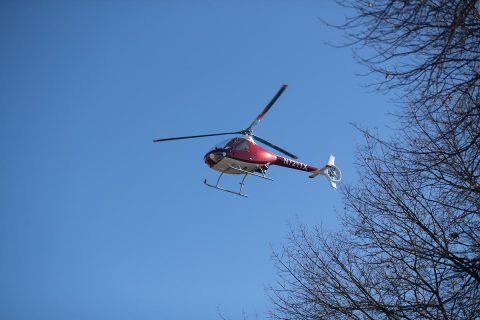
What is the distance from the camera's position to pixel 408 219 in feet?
18.2

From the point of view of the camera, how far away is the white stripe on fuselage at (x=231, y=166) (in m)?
14.8

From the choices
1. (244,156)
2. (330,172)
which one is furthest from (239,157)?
(330,172)

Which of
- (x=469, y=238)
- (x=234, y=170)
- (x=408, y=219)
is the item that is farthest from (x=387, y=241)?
(x=234, y=170)

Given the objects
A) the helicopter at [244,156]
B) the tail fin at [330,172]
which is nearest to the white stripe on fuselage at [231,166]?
the helicopter at [244,156]

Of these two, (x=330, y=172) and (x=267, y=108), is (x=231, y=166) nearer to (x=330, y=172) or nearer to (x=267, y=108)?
(x=267, y=108)

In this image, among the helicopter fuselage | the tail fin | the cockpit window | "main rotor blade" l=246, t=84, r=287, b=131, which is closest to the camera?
"main rotor blade" l=246, t=84, r=287, b=131

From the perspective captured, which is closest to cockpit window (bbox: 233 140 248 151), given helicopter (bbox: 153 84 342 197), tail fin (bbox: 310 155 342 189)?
helicopter (bbox: 153 84 342 197)

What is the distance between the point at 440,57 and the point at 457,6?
0.34 m

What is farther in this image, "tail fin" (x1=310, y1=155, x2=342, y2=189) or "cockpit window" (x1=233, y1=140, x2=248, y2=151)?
"tail fin" (x1=310, y1=155, x2=342, y2=189)

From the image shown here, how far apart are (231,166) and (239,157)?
1.36 feet

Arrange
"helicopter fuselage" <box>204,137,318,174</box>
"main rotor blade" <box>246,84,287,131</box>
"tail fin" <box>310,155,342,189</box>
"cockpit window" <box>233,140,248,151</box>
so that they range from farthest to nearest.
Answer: "tail fin" <box>310,155,342,189</box>
"cockpit window" <box>233,140,248,151</box>
"helicopter fuselage" <box>204,137,318,174</box>
"main rotor blade" <box>246,84,287,131</box>

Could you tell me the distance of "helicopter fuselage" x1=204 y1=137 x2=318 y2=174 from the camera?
14750 millimetres

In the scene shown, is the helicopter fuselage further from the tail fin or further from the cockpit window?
the tail fin

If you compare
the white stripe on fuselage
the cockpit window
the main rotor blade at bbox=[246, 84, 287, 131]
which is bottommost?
the white stripe on fuselage
